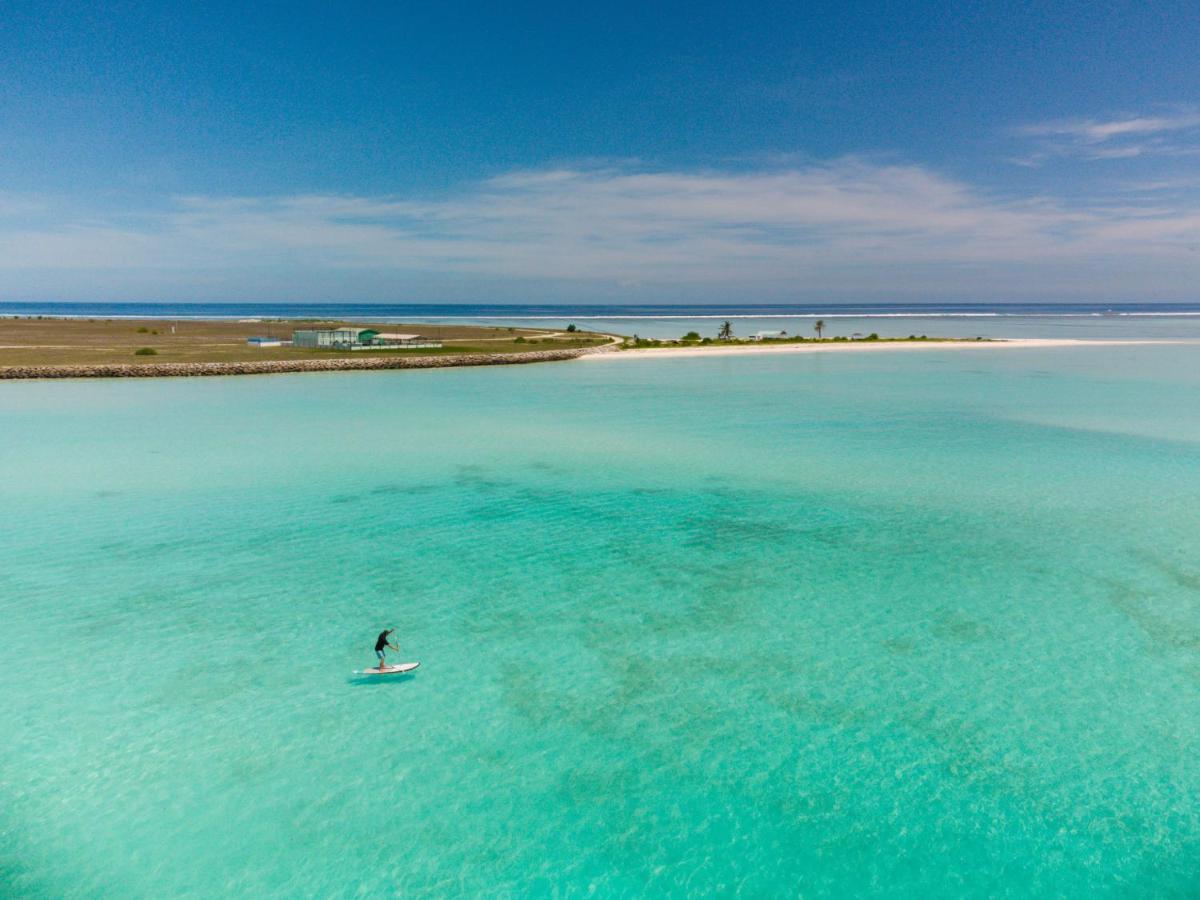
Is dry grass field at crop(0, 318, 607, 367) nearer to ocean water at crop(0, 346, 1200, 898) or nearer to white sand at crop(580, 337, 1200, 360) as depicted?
white sand at crop(580, 337, 1200, 360)

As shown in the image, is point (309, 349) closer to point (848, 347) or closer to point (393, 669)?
point (848, 347)

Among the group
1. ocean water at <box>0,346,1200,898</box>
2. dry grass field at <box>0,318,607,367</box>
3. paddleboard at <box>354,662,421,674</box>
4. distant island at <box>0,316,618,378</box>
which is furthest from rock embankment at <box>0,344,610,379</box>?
paddleboard at <box>354,662,421,674</box>

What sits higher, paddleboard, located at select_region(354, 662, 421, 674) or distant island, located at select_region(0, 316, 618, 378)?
distant island, located at select_region(0, 316, 618, 378)

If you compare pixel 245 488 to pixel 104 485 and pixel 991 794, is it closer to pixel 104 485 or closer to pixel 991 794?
pixel 104 485

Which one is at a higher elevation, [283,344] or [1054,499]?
[283,344]

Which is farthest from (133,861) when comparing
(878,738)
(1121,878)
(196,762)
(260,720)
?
(1121,878)

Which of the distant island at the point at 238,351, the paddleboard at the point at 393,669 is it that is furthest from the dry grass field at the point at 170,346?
the paddleboard at the point at 393,669

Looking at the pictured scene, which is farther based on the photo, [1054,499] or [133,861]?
[1054,499]
